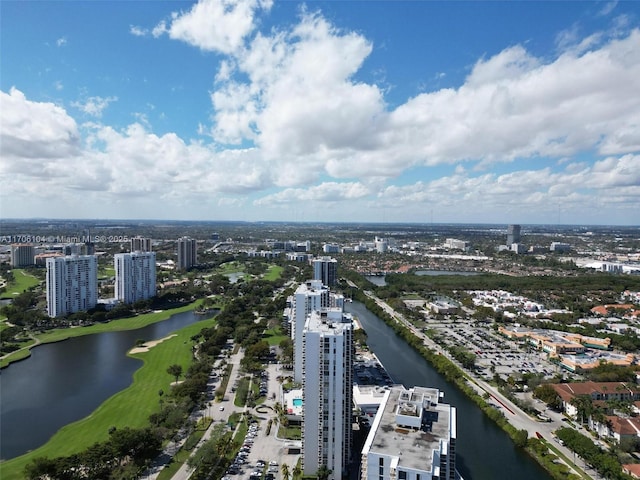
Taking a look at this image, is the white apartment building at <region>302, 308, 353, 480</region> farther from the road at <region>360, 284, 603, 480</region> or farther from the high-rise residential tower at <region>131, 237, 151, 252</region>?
the high-rise residential tower at <region>131, 237, 151, 252</region>

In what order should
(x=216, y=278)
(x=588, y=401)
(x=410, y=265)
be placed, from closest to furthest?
(x=588, y=401) < (x=216, y=278) < (x=410, y=265)

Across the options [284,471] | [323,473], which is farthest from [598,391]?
[284,471]

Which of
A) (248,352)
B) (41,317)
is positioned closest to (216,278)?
(41,317)

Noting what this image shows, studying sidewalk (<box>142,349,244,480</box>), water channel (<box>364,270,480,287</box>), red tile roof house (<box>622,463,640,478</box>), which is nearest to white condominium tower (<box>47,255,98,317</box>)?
sidewalk (<box>142,349,244,480</box>)

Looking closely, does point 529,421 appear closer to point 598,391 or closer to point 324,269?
point 598,391

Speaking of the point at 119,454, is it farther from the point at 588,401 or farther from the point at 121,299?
the point at 121,299
